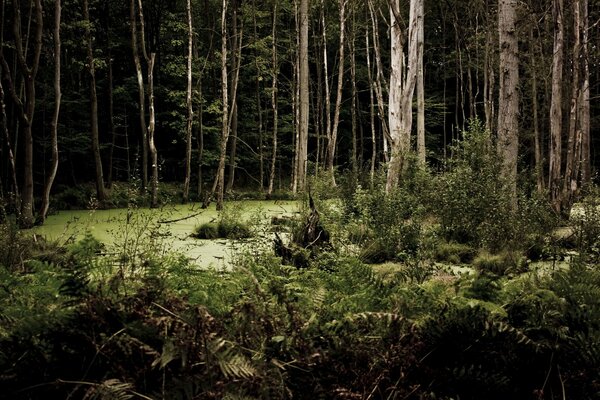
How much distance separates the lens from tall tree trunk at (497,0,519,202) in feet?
27.2

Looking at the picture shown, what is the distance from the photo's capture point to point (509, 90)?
836cm

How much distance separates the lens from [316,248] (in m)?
6.57

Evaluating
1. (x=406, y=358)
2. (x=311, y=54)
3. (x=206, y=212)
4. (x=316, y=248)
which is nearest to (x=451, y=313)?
(x=406, y=358)

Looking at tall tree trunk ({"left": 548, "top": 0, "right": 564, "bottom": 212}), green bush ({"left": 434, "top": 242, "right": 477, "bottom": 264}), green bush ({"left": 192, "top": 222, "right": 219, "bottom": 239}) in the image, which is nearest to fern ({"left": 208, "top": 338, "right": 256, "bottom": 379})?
green bush ({"left": 434, "top": 242, "right": 477, "bottom": 264})

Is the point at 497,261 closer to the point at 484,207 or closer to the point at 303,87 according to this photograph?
the point at 484,207

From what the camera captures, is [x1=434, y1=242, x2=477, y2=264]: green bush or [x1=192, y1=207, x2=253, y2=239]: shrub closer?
[x1=434, y1=242, x2=477, y2=264]: green bush

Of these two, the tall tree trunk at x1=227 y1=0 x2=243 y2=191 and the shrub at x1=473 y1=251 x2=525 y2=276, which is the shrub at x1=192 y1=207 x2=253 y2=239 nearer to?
the shrub at x1=473 y1=251 x2=525 y2=276

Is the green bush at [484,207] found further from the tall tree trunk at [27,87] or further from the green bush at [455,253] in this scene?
the tall tree trunk at [27,87]

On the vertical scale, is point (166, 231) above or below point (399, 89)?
below

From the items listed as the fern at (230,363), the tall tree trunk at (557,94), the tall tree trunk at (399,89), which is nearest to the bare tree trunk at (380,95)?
the tall tree trunk at (399,89)

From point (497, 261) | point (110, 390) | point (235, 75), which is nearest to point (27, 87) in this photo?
point (235, 75)

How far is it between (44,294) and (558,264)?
589 centimetres

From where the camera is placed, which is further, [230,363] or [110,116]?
[110,116]

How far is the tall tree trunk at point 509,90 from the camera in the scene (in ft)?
27.2
